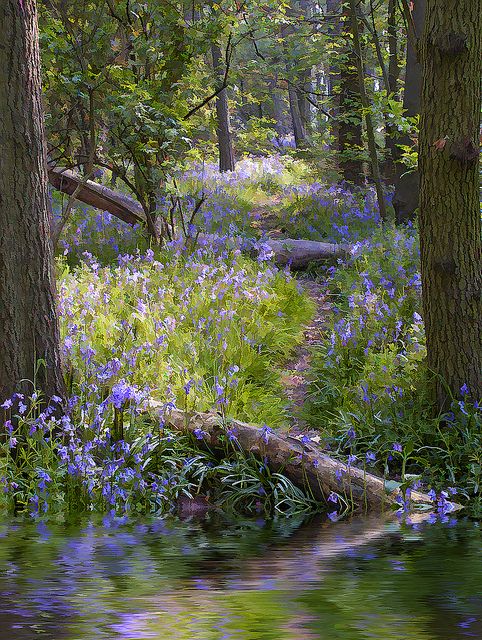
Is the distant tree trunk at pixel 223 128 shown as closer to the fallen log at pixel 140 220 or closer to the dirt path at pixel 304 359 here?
the fallen log at pixel 140 220

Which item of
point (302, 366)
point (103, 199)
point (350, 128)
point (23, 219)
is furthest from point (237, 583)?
point (350, 128)

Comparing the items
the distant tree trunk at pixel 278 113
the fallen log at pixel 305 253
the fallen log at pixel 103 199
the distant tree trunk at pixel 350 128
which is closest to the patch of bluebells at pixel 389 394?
the fallen log at pixel 305 253

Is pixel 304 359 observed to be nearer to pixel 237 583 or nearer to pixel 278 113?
pixel 237 583

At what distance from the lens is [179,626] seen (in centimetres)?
188

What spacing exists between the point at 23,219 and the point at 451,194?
284 cm

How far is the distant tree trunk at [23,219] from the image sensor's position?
15.5ft

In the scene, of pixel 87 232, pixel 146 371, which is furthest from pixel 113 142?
pixel 146 371

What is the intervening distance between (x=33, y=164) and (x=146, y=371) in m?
2.03

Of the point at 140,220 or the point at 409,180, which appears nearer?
the point at 140,220

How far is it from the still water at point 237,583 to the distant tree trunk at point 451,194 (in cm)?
205

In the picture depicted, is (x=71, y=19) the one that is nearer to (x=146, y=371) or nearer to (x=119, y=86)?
(x=119, y=86)

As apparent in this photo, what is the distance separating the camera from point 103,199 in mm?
12109

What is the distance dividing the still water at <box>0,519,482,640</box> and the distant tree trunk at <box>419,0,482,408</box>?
2.05 m

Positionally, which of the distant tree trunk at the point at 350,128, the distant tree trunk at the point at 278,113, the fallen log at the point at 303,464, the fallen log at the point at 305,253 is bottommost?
the fallen log at the point at 303,464
